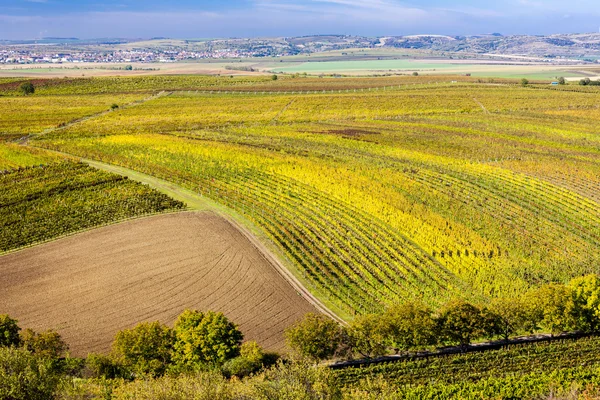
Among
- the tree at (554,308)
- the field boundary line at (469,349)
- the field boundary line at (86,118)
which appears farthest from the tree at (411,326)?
the field boundary line at (86,118)

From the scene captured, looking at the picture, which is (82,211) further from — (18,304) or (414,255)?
(414,255)

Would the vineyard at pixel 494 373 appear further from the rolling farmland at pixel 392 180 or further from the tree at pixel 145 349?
the tree at pixel 145 349

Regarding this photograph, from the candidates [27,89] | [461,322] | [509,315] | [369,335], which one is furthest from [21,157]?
[27,89]

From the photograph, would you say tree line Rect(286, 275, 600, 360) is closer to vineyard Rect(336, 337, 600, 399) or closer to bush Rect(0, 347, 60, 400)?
vineyard Rect(336, 337, 600, 399)

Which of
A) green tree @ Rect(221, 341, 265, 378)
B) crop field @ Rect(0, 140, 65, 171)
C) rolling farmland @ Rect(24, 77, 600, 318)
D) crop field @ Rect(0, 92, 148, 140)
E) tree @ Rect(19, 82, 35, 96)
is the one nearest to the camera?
green tree @ Rect(221, 341, 265, 378)

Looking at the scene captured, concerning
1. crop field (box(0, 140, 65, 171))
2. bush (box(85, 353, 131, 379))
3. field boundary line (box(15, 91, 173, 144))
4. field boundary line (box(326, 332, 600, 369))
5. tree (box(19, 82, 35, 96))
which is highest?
tree (box(19, 82, 35, 96))

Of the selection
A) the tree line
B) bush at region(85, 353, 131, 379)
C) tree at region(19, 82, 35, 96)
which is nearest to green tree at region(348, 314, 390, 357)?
the tree line

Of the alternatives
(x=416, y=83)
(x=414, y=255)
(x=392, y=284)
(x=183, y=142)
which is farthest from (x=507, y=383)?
(x=416, y=83)

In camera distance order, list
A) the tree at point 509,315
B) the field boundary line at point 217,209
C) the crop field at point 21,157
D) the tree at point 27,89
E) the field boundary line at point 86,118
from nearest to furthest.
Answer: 1. the tree at point 509,315
2. the field boundary line at point 217,209
3. the crop field at point 21,157
4. the field boundary line at point 86,118
5. the tree at point 27,89
